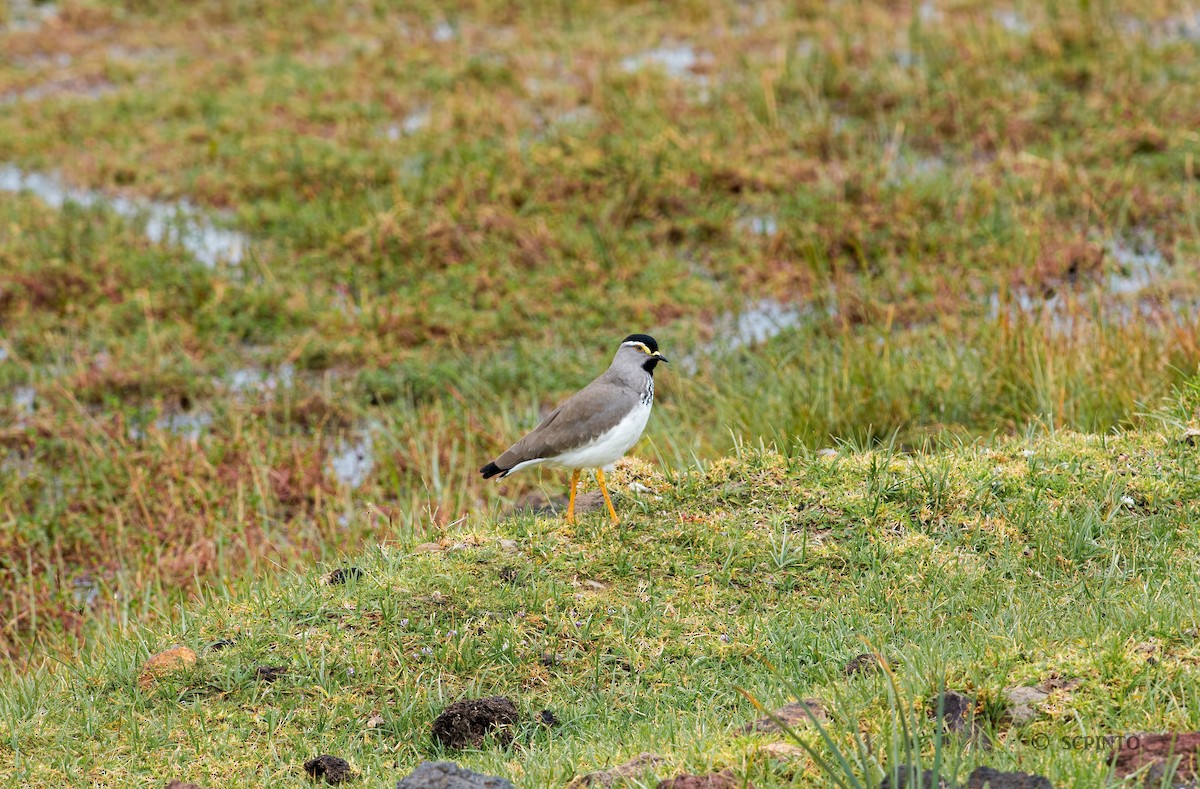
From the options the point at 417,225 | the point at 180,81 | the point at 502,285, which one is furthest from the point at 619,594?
the point at 180,81

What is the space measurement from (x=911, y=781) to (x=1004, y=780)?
41 cm

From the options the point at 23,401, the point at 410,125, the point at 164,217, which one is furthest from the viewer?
the point at 410,125

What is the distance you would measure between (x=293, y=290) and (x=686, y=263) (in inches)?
138

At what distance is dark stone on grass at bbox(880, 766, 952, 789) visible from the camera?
3838 mm

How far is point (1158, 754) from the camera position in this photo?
4.28m

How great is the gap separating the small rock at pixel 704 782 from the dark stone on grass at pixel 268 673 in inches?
83.5

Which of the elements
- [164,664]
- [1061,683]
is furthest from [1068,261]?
[164,664]

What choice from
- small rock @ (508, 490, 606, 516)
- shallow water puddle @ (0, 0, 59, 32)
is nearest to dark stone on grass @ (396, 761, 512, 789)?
small rock @ (508, 490, 606, 516)

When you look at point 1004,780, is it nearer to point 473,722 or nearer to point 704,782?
point 704,782

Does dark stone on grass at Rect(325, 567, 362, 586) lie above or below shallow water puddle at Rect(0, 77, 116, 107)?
below

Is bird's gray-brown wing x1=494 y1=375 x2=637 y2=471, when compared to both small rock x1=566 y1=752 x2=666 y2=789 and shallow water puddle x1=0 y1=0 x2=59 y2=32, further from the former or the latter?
shallow water puddle x1=0 y1=0 x2=59 y2=32

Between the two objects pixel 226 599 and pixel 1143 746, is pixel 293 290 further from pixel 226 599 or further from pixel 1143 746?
pixel 1143 746

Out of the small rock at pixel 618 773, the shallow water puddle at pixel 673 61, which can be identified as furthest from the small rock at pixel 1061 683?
the shallow water puddle at pixel 673 61

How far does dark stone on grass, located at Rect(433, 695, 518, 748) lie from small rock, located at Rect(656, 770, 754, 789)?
1.09m
